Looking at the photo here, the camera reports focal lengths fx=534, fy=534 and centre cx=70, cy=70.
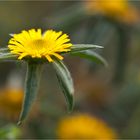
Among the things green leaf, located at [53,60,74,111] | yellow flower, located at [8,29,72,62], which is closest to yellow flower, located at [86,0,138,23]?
yellow flower, located at [8,29,72,62]

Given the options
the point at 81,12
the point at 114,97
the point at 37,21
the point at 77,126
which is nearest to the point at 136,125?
the point at 114,97

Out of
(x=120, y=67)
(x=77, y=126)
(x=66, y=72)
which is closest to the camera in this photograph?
(x=66, y=72)

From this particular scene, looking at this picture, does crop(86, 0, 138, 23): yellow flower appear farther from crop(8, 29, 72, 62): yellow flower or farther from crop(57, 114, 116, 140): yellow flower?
crop(8, 29, 72, 62): yellow flower

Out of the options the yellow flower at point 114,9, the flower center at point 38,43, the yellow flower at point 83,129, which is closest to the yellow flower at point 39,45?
the flower center at point 38,43

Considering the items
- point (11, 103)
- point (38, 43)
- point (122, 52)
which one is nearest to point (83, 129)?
point (11, 103)

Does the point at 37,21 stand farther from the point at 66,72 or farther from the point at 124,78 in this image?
the point at 66,72

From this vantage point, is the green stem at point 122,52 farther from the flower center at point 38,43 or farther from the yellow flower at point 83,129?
the flower center at point 38,43

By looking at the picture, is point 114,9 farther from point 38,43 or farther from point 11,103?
point 38,43
